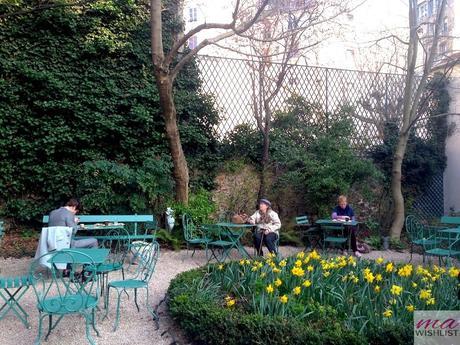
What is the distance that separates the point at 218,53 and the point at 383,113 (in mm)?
4427

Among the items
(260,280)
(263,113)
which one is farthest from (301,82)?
(260,280)

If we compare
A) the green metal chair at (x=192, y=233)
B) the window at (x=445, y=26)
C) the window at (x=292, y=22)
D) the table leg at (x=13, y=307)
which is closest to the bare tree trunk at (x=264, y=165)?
the green metal chair at (x=192, y=233)

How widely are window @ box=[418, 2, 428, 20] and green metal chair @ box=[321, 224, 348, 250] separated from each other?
5.10 meters

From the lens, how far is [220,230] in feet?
22.5

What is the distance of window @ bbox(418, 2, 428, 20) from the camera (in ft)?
31.6

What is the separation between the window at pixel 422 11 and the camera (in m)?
9.62

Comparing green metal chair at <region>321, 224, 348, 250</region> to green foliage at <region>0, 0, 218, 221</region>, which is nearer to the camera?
green metal chair at <region>321, 224, 348, 250</region>

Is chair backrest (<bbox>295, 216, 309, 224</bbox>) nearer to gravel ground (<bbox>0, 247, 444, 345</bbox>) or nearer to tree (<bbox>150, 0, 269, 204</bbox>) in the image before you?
tree (<bbox>150, 0, 269, 204</bbox>)

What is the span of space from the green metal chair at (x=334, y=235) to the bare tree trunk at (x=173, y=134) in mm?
2654

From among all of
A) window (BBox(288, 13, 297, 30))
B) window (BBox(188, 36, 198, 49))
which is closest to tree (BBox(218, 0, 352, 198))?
window (BBox(288, 13, 297, 30))

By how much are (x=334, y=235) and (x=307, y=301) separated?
4792 millimetres

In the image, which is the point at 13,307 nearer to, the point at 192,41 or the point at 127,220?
the point at 127,220

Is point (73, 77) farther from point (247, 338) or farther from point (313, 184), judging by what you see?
point (247, 338)

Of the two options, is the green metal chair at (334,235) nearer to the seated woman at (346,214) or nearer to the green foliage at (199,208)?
the seated woman at (346,214)
